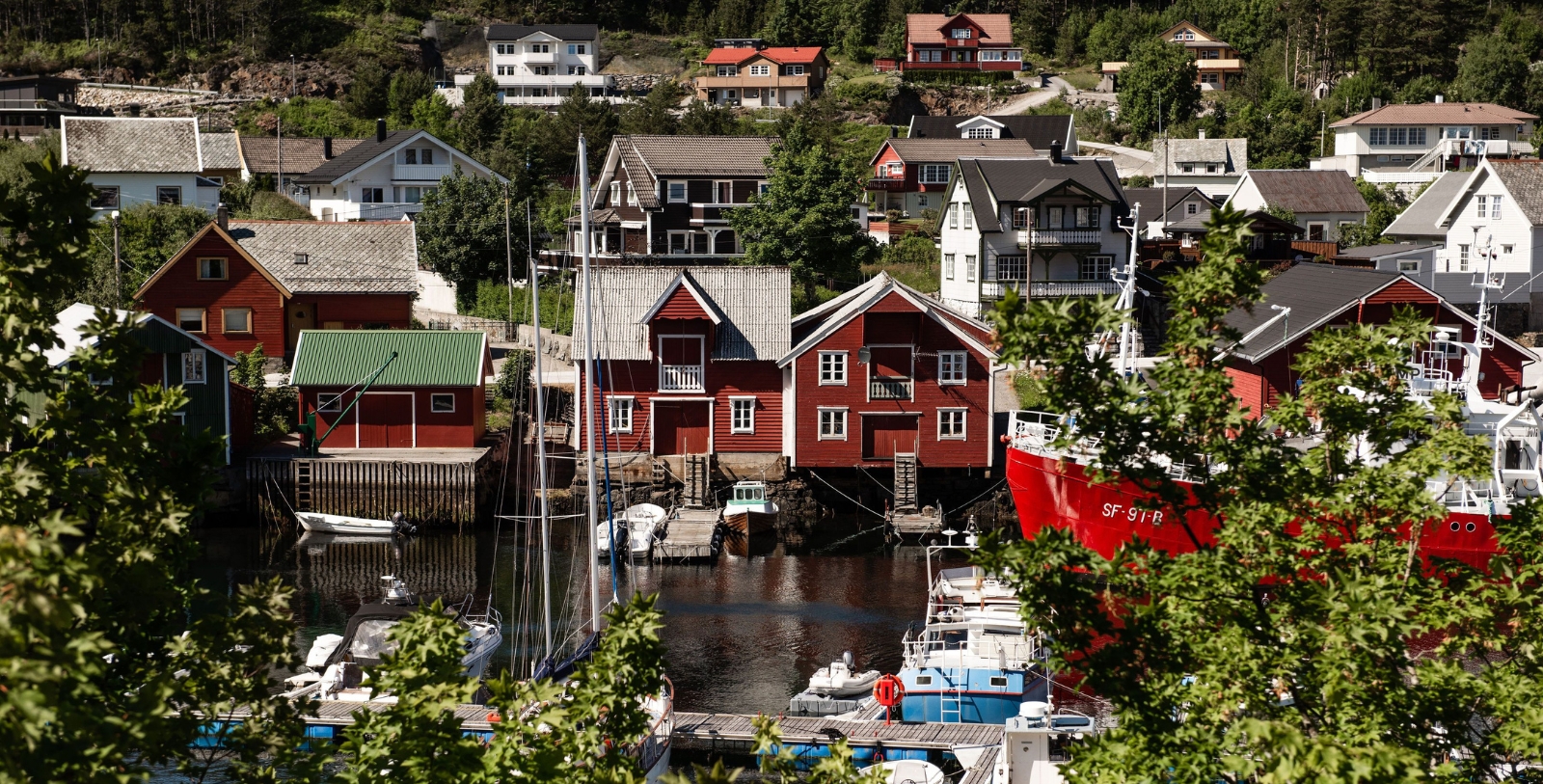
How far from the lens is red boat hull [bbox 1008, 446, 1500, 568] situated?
30.9 m

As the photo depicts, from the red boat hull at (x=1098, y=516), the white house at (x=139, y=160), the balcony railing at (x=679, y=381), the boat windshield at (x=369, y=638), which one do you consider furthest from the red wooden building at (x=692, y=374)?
the white house at (x=139, y=160)

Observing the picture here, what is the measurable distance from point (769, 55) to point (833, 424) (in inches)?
2639

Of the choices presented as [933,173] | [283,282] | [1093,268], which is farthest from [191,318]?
[933,173]

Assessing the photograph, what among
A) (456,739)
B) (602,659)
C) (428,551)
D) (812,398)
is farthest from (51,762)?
(812,398)

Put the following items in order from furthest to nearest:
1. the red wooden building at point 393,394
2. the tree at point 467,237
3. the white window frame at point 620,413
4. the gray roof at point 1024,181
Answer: the tree at point 467,237 → the gray roof at point 1024,181 → the red wooden building at point 393,394 → the white window frame at point 620,413

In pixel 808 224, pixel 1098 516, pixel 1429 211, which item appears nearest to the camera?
pixel 1098 516

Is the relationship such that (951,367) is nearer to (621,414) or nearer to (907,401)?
(907,401)

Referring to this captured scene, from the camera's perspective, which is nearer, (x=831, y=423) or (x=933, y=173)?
(x=831, y=423)

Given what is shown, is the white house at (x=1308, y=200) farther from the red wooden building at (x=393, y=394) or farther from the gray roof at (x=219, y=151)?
the gray roof at (x=219, y=151)

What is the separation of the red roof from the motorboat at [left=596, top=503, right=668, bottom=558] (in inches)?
2697

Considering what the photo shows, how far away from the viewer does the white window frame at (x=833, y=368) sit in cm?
4181

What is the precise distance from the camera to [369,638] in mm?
27078

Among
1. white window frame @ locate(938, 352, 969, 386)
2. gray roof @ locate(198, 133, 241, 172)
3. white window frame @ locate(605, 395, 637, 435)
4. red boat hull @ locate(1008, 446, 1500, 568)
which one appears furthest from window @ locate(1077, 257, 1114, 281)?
gray roof @ locate(198, 133, 241, 172)

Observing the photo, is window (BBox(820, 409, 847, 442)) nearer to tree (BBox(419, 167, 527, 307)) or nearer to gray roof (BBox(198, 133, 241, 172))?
tree (BBox(419, 167, 527, 307))
